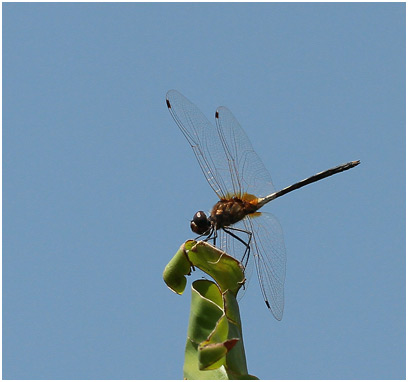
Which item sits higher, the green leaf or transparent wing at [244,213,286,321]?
transparent wing at [244,213,286,321]

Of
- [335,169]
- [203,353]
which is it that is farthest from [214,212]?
[203,353]

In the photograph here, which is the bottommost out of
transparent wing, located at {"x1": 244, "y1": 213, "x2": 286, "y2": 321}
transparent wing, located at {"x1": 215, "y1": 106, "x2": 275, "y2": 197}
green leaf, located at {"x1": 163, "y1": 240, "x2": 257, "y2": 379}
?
green leaf, located at {"x1": 163, "y1": 240, "x2": 257, "y2": 379}

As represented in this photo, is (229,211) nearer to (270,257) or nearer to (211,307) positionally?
(270,257)

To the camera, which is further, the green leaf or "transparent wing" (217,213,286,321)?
"transparent wing" (217,213,286,321)

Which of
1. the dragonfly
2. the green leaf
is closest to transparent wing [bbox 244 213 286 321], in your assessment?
the dragonfly

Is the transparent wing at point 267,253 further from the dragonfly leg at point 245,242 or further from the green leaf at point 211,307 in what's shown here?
the green leaf at point 211,307

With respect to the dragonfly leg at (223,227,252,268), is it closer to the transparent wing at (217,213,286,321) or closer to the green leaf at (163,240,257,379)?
the transparent wing at (217,213,286,321)
